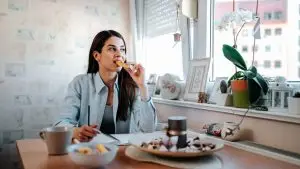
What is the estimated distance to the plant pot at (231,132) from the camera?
1.21 meters

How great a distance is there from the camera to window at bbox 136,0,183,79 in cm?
213

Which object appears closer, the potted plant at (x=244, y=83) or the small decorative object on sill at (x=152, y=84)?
the potted plant at (x=244, y=83)

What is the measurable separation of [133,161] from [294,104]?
0.59 metres

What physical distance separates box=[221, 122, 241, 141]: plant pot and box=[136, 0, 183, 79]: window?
835 mm

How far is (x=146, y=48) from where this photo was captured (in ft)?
8.41

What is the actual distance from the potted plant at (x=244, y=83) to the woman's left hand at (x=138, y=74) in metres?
0.44

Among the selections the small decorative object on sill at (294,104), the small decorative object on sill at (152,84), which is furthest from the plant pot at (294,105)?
the small decorative object on sill at (152,84)

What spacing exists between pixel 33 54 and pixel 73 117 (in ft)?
2.97

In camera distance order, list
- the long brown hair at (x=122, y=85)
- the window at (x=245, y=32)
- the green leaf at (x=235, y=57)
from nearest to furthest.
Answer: the green leaf at (x=235, y=57), the window at (x=245, y=32), the long brown hair at (x=122, y=85)

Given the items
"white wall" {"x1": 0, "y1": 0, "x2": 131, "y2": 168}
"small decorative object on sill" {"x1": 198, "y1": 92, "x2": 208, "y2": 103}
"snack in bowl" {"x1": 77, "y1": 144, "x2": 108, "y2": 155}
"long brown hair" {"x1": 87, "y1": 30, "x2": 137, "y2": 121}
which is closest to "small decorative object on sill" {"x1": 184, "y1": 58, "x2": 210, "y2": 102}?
"small decorative object on sill" {"x1": 198, "y1": 92, "x2": 208, "y2": 103}

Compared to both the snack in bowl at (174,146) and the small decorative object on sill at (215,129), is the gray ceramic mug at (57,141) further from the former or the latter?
the small decorative object on sill at (215,129)

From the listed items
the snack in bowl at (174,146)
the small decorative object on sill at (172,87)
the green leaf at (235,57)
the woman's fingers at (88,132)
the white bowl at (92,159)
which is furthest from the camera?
the small decorative object on sill at (172,87)

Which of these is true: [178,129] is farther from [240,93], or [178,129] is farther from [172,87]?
[172,87]

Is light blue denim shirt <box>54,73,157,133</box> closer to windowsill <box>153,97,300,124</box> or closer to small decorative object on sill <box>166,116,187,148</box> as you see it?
windowsill <box>153,97,300,124</box>
